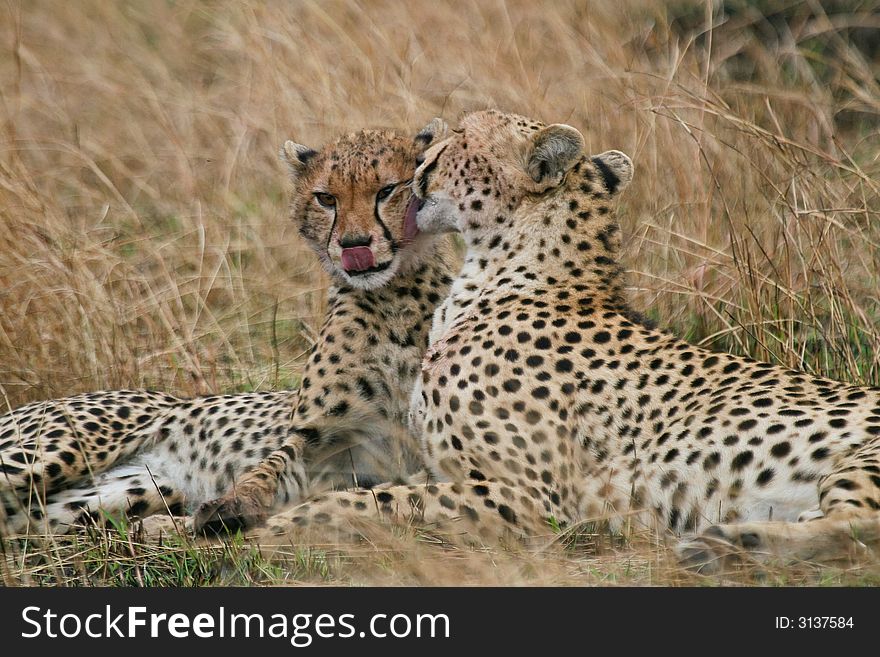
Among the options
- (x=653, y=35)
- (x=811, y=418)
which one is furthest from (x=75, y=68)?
(x=811, y=418)

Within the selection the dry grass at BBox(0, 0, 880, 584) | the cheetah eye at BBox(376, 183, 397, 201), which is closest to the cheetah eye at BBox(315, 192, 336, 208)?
the cheetah eye at BBox(376, 183, 397, 201)

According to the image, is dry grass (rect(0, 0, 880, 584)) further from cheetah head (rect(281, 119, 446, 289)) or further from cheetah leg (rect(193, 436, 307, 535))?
cheetah head (rect(281, 119, 446, 289))

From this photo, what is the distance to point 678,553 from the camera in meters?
3.43

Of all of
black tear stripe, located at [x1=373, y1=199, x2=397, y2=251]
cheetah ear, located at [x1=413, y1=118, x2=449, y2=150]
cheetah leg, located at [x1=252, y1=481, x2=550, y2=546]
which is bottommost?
cheetah leg, located at [x1=252, y1=481, x2=550, y2=546]

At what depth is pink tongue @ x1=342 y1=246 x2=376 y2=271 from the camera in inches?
187

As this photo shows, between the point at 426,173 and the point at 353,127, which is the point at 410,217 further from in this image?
the point at 353,127

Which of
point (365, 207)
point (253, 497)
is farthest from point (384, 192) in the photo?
point (253, 497)

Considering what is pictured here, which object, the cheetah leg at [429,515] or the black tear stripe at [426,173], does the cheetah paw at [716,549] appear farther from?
the black tear stripe at [426,173]

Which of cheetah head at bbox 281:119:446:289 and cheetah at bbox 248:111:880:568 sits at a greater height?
cheetah head at bbox 281:119:446:289

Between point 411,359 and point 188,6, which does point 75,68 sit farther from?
point 411,359

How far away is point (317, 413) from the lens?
4.68m

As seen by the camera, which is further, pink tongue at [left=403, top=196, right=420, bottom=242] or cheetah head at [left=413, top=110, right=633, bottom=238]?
pink tongue at [left=403, top=196, right=420, bottom=242]

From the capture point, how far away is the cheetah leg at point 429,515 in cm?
392

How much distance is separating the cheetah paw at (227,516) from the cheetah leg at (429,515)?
2.6 inches
